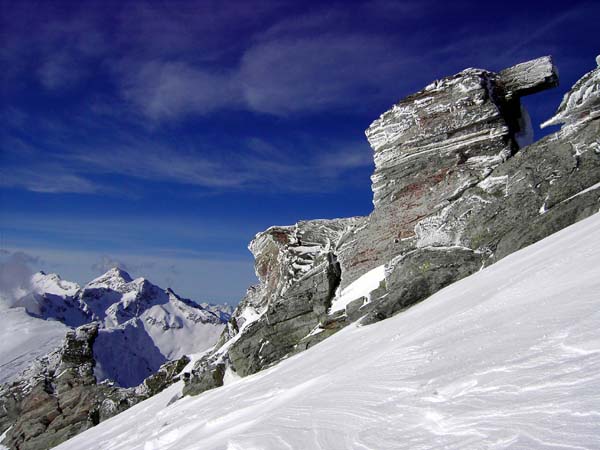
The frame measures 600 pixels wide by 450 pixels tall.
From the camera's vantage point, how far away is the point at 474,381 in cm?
581

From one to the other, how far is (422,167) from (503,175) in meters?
6.41

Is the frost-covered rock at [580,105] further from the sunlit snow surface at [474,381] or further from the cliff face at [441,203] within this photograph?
the sunlit snow surface at [474,381]

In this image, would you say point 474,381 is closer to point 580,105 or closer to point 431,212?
point 580,105

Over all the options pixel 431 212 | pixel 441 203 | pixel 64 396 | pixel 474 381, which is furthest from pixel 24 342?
pixel 474 381

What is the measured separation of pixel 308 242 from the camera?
33125 mm

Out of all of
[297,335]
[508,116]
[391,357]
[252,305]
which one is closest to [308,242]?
[252,305]

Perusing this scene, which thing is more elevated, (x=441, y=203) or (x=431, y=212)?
(x=441, y=203)

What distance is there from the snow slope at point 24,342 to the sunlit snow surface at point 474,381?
Result: 527 ft

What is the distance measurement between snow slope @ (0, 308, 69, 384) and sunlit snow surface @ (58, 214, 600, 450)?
16071cm

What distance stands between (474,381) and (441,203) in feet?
59.7

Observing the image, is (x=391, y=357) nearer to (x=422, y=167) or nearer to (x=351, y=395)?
(x=351, y=395)

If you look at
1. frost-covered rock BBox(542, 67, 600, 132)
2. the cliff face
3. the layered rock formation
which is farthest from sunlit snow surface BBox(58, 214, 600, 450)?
the layered rock formation

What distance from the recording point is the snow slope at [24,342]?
150m

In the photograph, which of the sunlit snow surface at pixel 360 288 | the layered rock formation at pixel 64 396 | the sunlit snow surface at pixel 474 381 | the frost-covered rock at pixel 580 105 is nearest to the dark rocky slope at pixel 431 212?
the frost-covered rock at pixel 580 105
